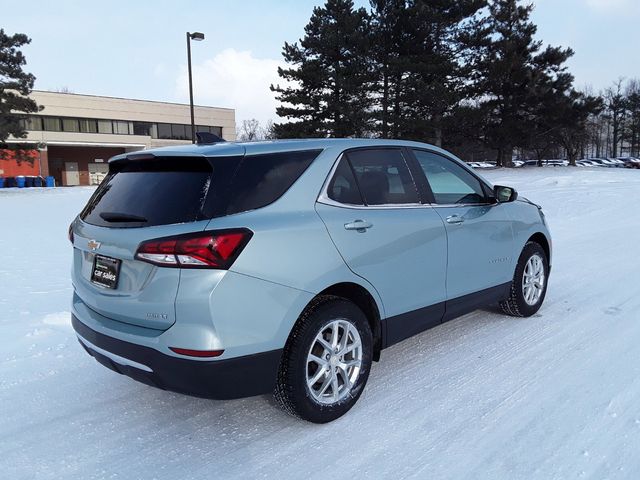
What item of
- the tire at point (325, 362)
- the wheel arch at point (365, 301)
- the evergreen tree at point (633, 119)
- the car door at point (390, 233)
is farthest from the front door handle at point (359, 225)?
the evergreen tree at point (633, 119)

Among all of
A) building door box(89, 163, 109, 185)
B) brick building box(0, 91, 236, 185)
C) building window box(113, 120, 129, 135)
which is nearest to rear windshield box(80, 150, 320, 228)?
brick building box(0, 91, 236, 185)

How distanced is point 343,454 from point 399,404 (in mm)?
669

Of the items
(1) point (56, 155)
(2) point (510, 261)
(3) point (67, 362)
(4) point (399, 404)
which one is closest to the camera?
(4) point (399, 404)

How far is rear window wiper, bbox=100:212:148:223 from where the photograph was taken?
2.85m

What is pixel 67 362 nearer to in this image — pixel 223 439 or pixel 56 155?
pixel 223 439

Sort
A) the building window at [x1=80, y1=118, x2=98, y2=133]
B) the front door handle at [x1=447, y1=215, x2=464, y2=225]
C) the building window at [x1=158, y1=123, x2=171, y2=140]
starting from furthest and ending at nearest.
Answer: the building window at [x1=158, y1=123, x2=171, y2=140], the building window at [x1=80, y1=118, x2=98, y2=133], the front door handle at [x1=447, y1=215, x2=464, y2=225]

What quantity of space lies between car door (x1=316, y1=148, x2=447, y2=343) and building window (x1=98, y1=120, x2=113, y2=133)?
178ft

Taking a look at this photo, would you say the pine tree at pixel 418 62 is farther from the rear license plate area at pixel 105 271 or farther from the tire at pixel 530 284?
the rear license plate area at pixel 105 271

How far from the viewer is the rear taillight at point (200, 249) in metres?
2.58

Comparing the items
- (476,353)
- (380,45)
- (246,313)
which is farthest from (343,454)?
(380,45)

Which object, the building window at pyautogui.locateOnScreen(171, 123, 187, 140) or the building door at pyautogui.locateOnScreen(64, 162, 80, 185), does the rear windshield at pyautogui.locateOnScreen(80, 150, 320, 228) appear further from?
the building window at pyautogui.locateOnScreen(171, 123, 187, 140)

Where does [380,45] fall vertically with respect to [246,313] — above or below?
above

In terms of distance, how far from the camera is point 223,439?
3033mm

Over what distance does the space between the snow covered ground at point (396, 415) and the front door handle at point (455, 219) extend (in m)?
1.08
